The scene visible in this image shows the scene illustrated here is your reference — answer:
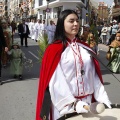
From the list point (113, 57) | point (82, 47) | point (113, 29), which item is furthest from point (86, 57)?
point (113, 29)

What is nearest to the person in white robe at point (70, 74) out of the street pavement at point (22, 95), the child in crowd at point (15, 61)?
the street pavement at point (22, 95)

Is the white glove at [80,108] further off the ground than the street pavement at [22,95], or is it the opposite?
the white glove at [80,108]

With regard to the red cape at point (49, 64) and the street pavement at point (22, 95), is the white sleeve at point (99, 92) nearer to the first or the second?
the red cape at point (49, 64)

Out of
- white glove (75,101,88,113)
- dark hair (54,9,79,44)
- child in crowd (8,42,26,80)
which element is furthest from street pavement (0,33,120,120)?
white glove (75,101,88,113)

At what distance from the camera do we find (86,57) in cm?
286

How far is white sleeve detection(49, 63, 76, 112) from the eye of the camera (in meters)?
2.67

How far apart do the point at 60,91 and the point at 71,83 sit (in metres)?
0.16

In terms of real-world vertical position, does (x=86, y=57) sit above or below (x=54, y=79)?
above

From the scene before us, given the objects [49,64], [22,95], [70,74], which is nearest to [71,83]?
[70,74]

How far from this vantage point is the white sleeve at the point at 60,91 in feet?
8.76

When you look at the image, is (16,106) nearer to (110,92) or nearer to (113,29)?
(110,92)

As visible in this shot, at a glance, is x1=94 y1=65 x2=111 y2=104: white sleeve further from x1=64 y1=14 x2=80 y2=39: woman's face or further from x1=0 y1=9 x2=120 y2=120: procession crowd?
→ x1=64 y1=14 x2=80 y2=39: woman's face

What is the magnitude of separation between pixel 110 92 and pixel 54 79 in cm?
461

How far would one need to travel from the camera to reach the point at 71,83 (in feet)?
9.13
